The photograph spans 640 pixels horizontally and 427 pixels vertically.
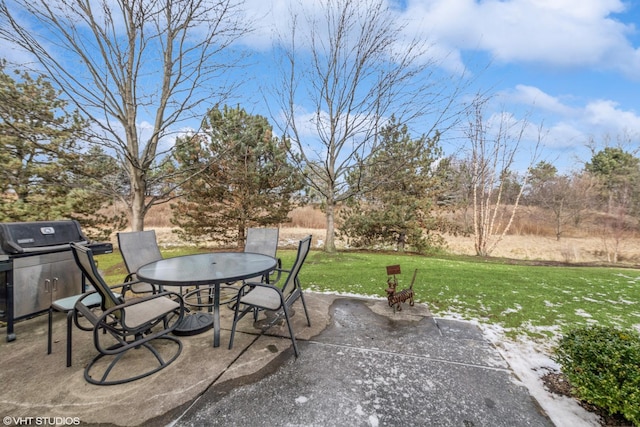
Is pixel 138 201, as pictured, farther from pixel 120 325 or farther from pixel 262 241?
pixel 120 325

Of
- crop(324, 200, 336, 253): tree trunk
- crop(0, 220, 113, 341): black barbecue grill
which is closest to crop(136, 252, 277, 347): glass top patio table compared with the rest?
crop(0, 220, 113, 341): black barbecue grill

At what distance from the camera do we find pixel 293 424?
149 centimetres

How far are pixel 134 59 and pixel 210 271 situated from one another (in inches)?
179

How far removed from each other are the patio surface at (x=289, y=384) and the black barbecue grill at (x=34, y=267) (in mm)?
270

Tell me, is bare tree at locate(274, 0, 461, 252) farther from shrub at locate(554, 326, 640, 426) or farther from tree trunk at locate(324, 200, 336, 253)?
shrub at locate(554, 326, 640, 426)

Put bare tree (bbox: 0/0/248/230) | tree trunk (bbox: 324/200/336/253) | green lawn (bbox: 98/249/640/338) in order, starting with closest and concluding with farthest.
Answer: green lawn (bbox: 98/249/640/338), bare tree (bbox: 0/0/248/230), tree trunk (bbox: 324/200/336/253)

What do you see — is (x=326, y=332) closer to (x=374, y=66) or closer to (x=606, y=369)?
(x=606, y=369)

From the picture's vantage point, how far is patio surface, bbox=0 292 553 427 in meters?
1.55

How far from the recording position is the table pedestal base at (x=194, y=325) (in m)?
2.49

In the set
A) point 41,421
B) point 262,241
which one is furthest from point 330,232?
point 41,421

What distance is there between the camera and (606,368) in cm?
158

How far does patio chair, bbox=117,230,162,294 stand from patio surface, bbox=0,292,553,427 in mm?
613

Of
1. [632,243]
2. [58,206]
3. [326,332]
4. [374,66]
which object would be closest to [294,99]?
[374,66]

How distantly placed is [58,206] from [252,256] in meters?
7.69
